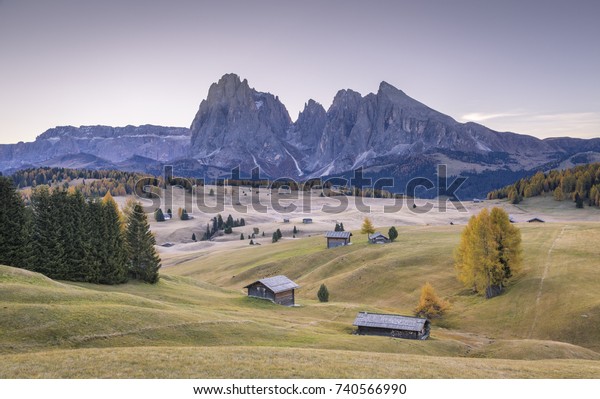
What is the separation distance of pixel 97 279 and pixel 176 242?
11435cm

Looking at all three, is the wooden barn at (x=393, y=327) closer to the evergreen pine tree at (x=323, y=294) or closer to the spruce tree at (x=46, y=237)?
the evergreen pine tree at (x=323, y=294)

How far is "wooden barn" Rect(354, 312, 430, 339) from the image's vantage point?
52344mm

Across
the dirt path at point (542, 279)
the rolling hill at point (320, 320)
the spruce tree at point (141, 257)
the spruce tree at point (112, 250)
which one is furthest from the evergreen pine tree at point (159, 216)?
the dirt path at point (542, 279)

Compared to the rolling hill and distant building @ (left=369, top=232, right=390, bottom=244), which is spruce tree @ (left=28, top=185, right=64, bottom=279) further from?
distant building @ (left=369, top=232, right=390, bottom=244)

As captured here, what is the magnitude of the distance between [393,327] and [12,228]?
147ft

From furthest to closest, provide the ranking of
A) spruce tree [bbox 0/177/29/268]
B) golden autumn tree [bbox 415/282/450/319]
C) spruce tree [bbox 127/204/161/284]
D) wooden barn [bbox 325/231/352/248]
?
wooden barn [bbox 325/231/352/248] → golden autumn tree [bbox 415/282/450/319] → spruce tree [bbox 127/204/161/284] → spruce tree [bbox 0/177/29/268]

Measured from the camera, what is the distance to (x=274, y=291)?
68312 millimetres

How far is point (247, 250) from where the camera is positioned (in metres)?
127

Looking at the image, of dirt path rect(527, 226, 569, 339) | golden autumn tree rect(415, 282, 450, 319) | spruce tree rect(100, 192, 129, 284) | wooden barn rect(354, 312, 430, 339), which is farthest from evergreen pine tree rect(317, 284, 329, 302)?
spruce tree rect(100, 192, 129, 284)

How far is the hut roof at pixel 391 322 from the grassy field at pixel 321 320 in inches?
102

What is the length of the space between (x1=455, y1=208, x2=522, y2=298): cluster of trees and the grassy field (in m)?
2.14

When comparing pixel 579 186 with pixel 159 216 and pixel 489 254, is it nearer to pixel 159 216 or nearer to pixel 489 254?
pixel 489 254
